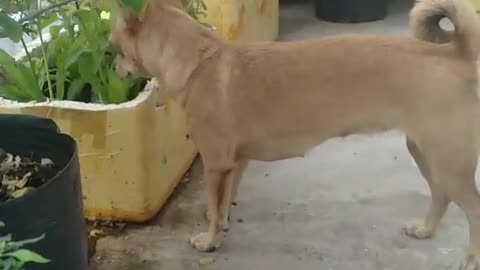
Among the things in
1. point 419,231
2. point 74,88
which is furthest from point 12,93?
point 419,231

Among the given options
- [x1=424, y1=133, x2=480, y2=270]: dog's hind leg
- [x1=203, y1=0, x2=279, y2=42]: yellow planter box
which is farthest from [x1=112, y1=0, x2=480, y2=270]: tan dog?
[x1=203, y1=0, x2=279, y2=42]: yellow planter box

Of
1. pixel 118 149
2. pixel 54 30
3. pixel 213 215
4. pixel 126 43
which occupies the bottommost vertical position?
pixel 213 215

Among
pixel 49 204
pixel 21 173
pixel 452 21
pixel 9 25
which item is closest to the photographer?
pixel 9 25

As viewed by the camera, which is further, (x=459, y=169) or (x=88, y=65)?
(x=88, y=65)

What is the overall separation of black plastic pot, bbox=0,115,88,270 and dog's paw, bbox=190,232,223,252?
369 mm

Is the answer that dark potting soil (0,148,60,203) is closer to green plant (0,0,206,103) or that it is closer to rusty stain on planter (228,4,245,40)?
green plant (0,0,206,103)

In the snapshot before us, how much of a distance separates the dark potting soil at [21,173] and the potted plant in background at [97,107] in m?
0.31

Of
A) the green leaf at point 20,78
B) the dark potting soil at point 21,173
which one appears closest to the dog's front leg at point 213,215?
the dark potting soil at point 21,173

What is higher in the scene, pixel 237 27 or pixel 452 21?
pixel 452 21

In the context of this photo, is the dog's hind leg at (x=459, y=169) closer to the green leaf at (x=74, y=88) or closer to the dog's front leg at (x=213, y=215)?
the dog's front leg at (x=213, y=215)

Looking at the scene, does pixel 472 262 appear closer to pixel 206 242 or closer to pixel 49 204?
pixel 206 242

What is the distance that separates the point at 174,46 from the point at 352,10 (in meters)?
2.03

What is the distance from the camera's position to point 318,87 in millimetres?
1966

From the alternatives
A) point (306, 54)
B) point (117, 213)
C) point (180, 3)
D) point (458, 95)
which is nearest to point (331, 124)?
point (306, 54)
